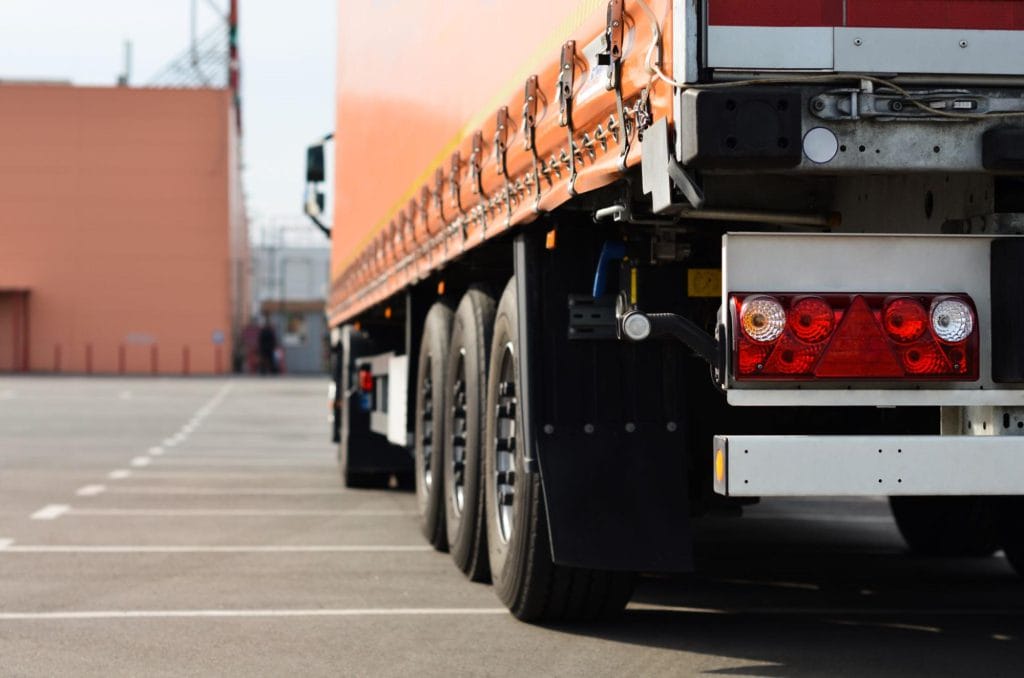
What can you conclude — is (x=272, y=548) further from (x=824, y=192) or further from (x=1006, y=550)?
(x=824, y=192)

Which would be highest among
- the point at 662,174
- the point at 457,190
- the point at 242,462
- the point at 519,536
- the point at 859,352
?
the point at 457,190

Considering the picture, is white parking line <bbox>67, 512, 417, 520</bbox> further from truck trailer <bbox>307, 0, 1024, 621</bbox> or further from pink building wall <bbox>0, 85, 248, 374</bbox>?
pink building wall <bbox>0, 85, 248, 374</bbox>

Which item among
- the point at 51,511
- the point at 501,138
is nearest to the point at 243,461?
the point at 51,511

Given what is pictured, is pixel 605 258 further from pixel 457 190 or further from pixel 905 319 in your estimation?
pixel 457 190

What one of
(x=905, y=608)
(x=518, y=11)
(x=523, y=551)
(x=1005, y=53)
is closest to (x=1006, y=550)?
(x=905, y=608)

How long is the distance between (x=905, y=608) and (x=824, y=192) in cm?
263

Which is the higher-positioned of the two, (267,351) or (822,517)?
(267,351)

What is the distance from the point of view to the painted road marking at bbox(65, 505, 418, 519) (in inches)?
465

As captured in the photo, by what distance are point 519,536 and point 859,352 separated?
209 centimetres

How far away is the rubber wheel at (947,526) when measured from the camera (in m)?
9.15

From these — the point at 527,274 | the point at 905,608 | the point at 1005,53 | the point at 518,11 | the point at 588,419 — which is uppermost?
the point at 518,11

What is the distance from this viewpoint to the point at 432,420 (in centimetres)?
939

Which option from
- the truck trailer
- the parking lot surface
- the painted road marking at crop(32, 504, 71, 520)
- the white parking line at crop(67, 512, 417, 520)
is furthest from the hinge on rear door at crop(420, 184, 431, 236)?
the painted road marking at crop(32, 504, 71, 520)

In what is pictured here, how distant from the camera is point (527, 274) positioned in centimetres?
634
